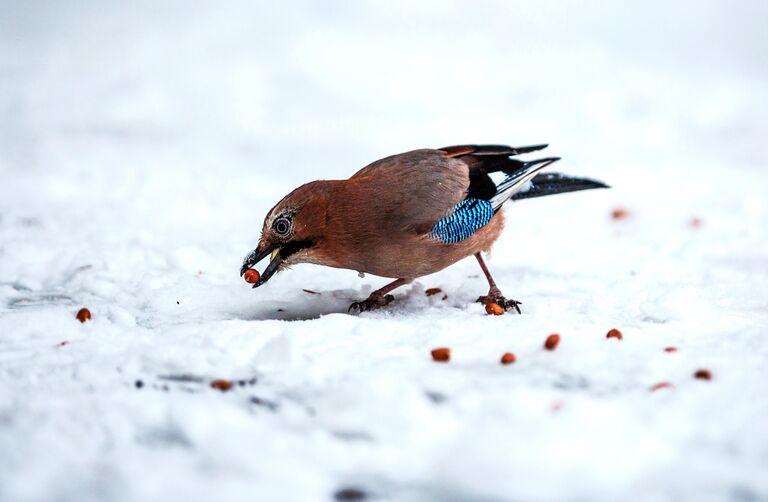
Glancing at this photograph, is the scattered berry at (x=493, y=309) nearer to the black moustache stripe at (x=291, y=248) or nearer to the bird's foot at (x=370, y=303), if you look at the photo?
the bird's foot at (x=370, y=303)

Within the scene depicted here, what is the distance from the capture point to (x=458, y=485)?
2.29 m

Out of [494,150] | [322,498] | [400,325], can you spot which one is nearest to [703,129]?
[494,150]

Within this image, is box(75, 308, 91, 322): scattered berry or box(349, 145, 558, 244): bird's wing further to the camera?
box(349, 145, 558, 244): bird's wing

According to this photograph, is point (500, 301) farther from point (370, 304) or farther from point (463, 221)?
point (370, 304)

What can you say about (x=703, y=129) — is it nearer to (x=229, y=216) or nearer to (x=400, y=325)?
(x=229, y=216)

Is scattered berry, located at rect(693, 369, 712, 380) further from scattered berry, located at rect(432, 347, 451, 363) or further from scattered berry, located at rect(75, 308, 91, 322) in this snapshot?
scattered berry, located at rect(75, 308, 91, 322)

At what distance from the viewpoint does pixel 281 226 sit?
3332mm

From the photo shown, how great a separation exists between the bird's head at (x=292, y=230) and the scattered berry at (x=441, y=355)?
0.76 m

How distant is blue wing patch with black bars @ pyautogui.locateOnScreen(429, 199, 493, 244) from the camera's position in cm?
356

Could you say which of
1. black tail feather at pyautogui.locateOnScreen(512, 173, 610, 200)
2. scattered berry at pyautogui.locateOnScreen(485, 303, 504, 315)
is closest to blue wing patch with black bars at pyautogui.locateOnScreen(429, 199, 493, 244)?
scattered berry at pyautogui.locateOnScreen(485, 303, 504, 315)

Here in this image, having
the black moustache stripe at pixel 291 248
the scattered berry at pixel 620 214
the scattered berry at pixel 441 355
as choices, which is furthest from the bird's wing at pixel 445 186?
the scattered berry at pixel 620 214

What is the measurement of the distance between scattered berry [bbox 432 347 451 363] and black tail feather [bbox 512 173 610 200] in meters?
1.41

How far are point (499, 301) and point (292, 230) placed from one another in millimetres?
1010

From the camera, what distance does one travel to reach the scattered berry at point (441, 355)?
2910 millimetres
